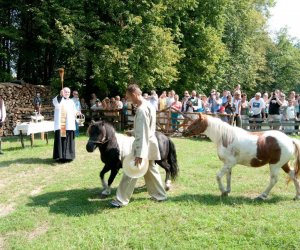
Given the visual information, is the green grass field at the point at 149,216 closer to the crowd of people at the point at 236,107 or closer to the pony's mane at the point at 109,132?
the pony's mane at the point at 109,132

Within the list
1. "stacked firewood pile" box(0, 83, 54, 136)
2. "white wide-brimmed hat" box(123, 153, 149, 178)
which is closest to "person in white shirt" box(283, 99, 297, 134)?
"white wide-brimmed hat" box(123, 153, 149, 178)

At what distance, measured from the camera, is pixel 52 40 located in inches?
782

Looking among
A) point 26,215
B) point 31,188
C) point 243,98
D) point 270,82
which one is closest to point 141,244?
point 26,215

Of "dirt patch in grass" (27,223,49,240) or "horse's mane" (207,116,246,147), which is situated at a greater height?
"horse's mane" (207,116,246,147)

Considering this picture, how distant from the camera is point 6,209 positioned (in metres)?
7.13

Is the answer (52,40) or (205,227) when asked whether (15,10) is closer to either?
(52,40)

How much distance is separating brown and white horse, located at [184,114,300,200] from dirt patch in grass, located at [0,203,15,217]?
408 centimetres

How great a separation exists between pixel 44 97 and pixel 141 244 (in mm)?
17644

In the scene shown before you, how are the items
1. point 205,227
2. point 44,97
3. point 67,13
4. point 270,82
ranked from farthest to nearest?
point 270,82, point 44,97, point 67,13, point 205,227

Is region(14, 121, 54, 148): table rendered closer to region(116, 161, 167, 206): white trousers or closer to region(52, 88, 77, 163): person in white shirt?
region(52, 88, 77, 163): person in white shirt

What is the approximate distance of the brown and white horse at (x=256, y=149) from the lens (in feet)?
22.5

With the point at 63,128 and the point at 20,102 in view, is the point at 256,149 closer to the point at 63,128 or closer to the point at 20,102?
the point at 63,128

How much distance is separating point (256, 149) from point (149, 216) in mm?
2403

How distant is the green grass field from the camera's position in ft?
17.7
